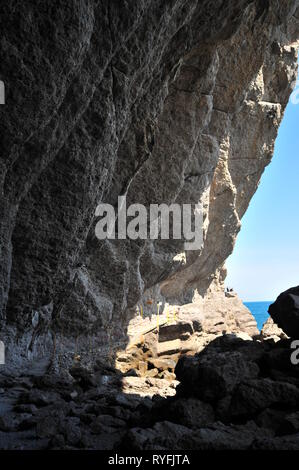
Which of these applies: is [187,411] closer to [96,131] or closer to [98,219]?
[96,131]

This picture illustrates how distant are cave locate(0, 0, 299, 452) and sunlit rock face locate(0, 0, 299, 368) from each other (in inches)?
1.1

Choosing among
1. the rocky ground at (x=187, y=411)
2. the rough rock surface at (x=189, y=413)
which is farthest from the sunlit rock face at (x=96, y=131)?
the rough rock surface at (x=189, y=413)

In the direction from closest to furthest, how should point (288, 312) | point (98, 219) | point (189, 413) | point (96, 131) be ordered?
point (189, 413), point (288, 312), point (96, 131), point (98, 219)

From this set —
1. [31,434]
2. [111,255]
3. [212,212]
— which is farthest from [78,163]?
[212,212]

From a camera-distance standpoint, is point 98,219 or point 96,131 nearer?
point 96,131

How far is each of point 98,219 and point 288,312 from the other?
16.5ft

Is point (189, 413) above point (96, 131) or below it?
below

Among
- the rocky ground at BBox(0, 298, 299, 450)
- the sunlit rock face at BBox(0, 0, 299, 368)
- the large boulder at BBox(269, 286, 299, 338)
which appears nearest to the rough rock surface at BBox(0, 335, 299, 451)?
the rocky ground at BBox(0, 298, 299, 450)

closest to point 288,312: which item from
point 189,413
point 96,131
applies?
point 189,413

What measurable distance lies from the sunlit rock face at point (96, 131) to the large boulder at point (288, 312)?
3.88 meters

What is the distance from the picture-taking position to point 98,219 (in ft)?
31.1

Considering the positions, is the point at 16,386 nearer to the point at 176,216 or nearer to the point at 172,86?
the point at 172,86

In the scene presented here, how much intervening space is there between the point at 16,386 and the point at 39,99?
183 inches

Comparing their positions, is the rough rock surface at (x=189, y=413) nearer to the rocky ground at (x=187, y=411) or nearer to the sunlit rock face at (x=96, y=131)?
the rocky ground at (x=187, y=411)
